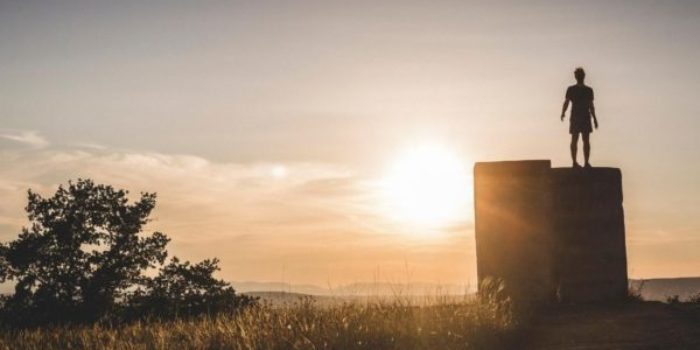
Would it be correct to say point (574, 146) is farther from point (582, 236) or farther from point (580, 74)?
point (582, 236)

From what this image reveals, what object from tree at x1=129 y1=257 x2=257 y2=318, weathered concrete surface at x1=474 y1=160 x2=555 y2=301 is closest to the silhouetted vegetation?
tree at x1=129 y1=257 x2=257 y2=318

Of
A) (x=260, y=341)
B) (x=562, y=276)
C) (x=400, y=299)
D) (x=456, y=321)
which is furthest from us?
(x=562, y=276)

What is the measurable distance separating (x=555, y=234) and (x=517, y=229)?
66cm

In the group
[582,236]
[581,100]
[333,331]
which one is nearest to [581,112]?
[581,100]

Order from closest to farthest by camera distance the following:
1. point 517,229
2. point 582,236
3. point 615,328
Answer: point 615,328 → point 582,236 → point 517,229

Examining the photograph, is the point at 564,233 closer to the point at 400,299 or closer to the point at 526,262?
the point at 526,262

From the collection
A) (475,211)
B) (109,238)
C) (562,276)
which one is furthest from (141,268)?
(562,276)

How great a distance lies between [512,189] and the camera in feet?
45.1

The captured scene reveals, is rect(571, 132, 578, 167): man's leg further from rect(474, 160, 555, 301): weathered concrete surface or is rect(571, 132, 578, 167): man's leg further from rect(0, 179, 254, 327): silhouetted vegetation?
Result: rect(0, 179, 254, 327): silhouetted vegetation

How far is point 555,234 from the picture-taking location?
1359 cm

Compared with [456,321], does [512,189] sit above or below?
above

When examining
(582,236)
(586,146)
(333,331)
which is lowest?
(333,331)

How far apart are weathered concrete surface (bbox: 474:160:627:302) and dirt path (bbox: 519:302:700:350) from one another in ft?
2.12

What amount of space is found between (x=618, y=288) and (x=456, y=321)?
479 centimetres
